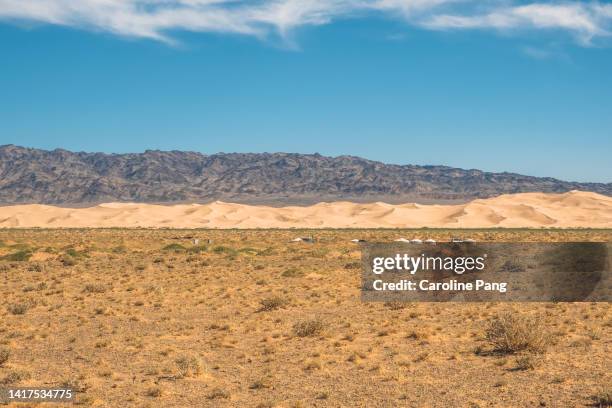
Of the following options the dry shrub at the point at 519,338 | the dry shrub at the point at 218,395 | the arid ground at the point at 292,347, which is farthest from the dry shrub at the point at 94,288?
the dry shrub at the point at 519,338

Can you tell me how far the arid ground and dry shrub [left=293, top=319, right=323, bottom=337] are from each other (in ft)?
0.11

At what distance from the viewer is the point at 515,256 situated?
37.5 metres

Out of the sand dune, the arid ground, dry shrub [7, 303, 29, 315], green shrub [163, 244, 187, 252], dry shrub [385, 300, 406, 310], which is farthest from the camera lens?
the sand dune

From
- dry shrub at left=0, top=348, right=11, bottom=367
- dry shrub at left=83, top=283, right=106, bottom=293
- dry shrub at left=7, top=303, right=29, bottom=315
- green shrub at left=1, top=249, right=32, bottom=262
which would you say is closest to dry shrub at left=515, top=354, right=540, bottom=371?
dry shrub at left=0, top=348, right=11, bottom=367

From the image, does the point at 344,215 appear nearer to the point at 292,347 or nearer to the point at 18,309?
the point at 18,309

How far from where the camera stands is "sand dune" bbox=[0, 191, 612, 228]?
355 ft

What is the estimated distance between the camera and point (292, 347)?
594 inches

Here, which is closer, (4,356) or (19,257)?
(4,356)

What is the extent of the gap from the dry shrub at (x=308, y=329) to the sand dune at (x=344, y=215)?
87.7 meters

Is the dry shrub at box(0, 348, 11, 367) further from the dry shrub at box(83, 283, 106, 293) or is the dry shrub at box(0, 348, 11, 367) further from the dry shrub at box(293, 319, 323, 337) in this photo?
the dry shrub at box(83, 283, 106, 293)

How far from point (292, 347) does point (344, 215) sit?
112m

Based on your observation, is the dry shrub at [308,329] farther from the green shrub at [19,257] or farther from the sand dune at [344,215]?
the sand dune at [344,215]

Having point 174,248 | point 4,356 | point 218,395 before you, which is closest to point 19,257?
point 174,248

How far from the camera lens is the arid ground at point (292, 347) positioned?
1129 cm
